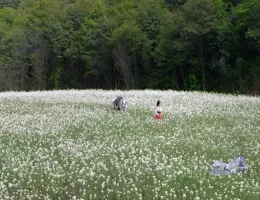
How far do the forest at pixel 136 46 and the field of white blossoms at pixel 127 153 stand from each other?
2379cm

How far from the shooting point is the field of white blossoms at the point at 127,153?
11703 millimetres

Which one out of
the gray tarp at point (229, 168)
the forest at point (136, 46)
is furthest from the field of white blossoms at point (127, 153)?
the forest at point (136, 46)

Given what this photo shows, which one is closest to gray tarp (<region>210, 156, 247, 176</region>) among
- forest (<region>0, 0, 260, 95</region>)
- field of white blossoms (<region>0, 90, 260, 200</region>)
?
field of white blossoms (<region>0, 90, 260, 200</region>)

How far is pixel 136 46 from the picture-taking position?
6550cm

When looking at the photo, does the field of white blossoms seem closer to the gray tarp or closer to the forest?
the gray tarp

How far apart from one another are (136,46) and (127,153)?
50.8m

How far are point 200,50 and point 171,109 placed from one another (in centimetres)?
3033

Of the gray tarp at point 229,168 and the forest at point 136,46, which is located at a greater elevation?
the forest at point 136,46

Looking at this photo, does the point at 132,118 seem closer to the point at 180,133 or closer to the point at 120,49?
the point at 180,133

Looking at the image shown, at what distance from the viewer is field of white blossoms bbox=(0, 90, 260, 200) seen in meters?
11.7

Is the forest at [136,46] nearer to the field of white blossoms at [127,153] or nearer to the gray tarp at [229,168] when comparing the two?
the field of white blossoms at [127,153]

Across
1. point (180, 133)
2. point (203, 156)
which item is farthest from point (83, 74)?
point (203, 156)

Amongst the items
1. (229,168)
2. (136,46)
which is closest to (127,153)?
(229,168)

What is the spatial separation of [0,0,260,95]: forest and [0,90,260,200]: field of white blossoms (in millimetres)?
23793
